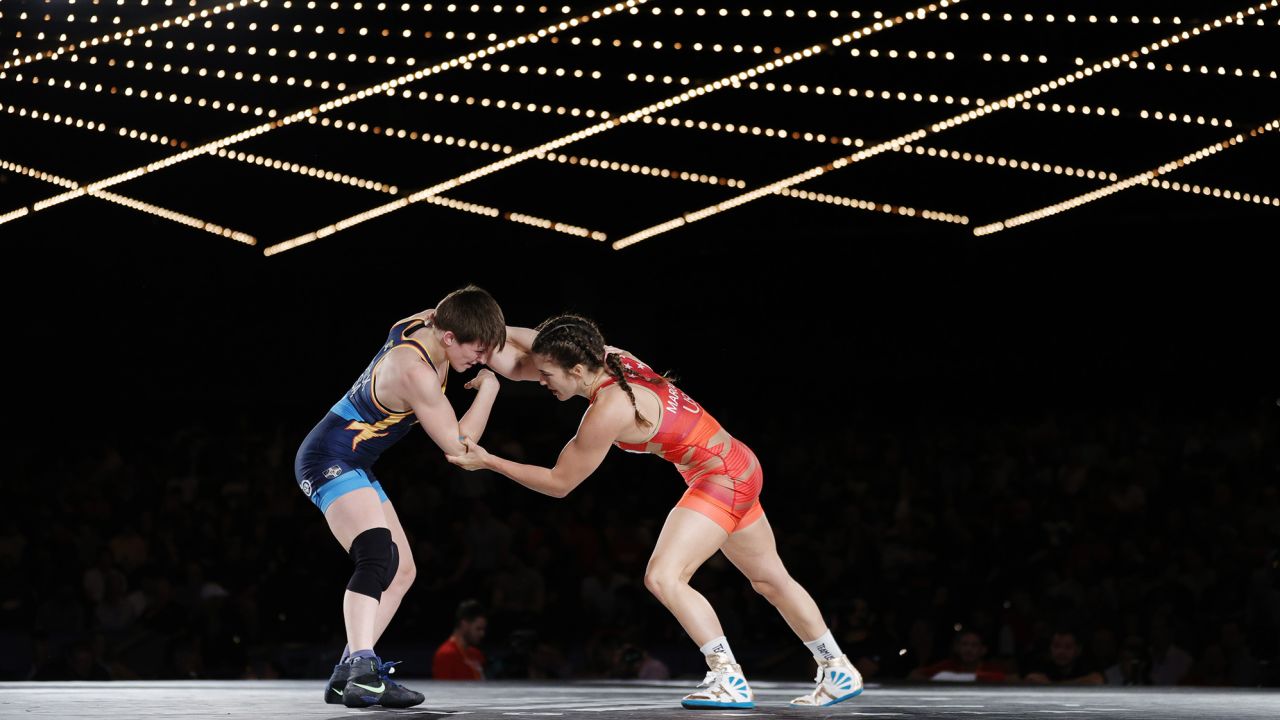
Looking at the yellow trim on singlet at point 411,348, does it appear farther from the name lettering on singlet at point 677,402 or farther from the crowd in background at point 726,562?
the crowd in background at point 726,562

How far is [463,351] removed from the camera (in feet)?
13.6

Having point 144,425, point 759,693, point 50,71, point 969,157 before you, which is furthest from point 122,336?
point 759,693

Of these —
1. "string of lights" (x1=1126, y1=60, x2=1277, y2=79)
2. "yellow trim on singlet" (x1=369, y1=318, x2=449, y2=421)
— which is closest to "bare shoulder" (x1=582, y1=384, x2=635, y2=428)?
"yellow trim on singlet" (x1=369, y1=318, x2=449, y2=421)

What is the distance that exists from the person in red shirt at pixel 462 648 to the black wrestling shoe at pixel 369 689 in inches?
116

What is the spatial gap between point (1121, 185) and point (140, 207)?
5.99m

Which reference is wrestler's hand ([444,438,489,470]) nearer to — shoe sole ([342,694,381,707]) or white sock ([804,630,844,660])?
shoe sole ([342,694,381,707])

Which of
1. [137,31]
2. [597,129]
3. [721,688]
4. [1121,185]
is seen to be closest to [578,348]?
[721,688]

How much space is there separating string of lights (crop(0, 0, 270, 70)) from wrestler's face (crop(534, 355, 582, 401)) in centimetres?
297

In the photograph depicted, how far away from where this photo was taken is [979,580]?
879cm

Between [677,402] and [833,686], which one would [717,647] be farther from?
[677,402]

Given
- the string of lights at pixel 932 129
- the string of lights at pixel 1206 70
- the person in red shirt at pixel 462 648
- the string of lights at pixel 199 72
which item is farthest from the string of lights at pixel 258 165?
the string of lights at pixel 1206 70

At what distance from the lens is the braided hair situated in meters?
4.20

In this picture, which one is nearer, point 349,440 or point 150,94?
point 349,440

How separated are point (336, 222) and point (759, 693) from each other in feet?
17.8
